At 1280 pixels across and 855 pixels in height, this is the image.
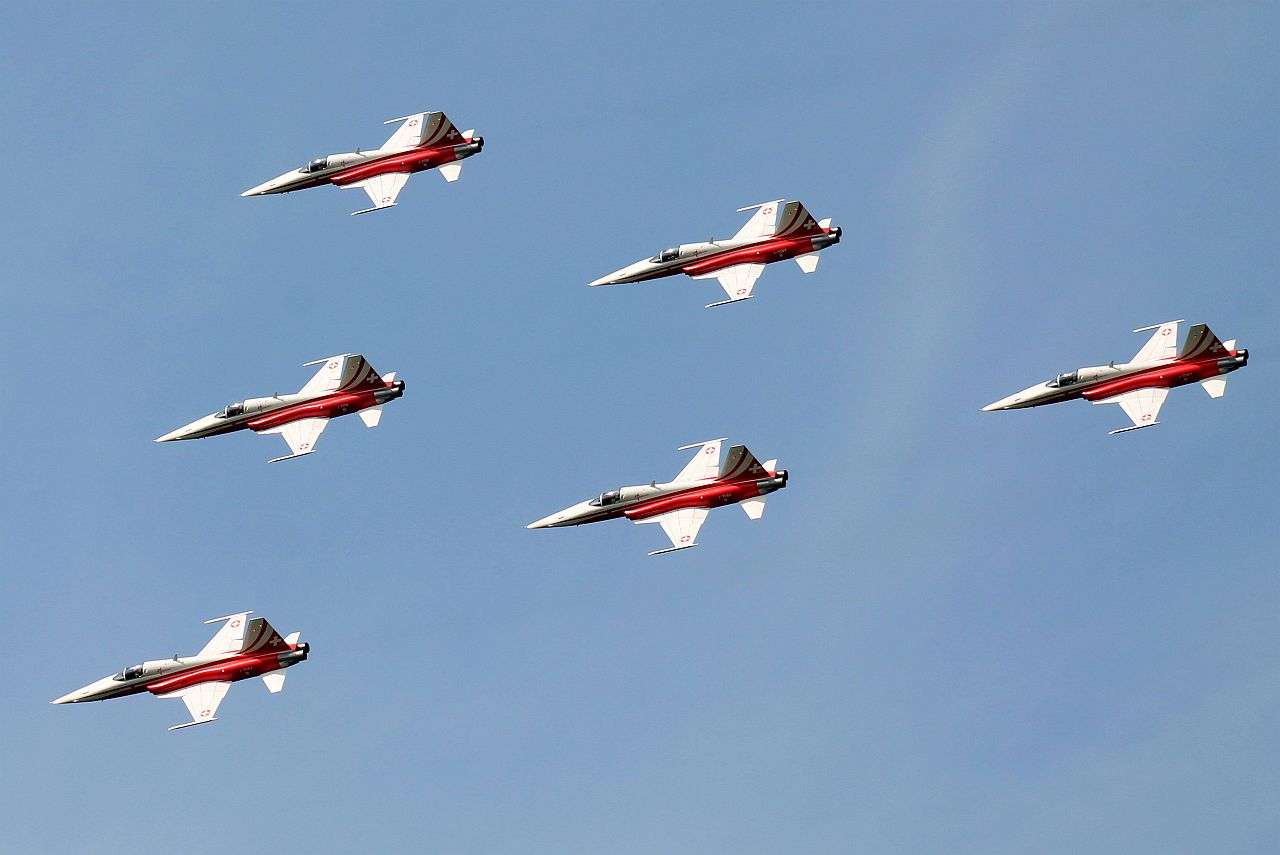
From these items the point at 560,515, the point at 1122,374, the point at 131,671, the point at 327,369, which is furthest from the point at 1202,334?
the point at 131,671

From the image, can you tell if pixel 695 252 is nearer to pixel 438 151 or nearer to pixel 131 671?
pixel 438 151

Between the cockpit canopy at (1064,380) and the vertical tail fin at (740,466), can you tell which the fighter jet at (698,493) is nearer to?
the vertical tail fin at (740,466)

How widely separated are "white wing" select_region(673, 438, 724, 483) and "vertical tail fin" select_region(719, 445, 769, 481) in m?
0.75

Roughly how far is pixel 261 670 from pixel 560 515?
17.1 meters

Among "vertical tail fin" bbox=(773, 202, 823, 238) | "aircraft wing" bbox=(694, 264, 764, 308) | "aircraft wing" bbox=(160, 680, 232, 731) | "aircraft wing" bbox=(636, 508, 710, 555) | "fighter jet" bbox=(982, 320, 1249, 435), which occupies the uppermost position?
"vertical tail fin" bbox=(773, 202, 823, 238)

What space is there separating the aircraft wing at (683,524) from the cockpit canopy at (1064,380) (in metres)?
19.5

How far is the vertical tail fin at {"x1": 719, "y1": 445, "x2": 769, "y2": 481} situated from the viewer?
139 meters

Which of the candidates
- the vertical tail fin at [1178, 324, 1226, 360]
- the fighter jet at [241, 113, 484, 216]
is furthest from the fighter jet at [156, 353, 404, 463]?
the vertical tail fin at [1178, 324, 1226, 360]

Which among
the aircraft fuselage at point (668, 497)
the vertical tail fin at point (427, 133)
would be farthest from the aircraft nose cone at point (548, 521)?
the vertical tail fin at point (427, 133)

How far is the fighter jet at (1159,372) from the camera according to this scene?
140 meters

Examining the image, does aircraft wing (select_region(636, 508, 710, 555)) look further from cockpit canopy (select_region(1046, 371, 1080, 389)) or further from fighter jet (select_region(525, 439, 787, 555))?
cockpit canopy (select_region(1046, 371, 1080, 389))

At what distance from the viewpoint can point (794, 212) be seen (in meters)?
145

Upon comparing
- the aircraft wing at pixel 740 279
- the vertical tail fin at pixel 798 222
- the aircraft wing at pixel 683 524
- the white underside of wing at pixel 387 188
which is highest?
the white underside of wing at pixel 387 188

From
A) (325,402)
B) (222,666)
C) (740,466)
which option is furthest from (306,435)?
(740,466)
